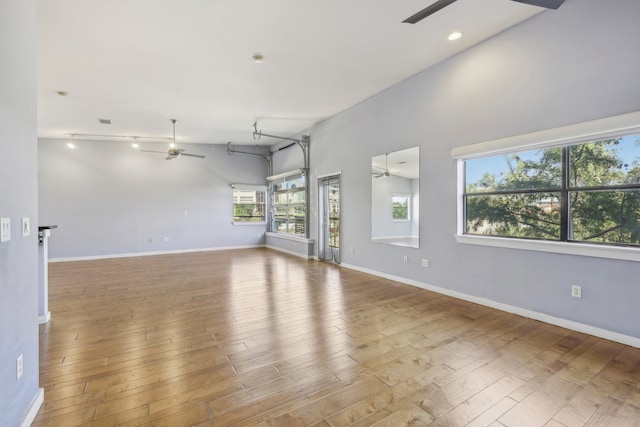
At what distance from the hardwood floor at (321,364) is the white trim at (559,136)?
187cm

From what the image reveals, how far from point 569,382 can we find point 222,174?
8707mm

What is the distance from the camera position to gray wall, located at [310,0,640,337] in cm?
266

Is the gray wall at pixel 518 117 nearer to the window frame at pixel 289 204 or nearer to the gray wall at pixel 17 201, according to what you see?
the window frame at pixel 289 204

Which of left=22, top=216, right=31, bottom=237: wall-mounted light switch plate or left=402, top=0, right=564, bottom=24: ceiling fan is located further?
left=402, top=0, right=564, bottom=24: ceiling fan

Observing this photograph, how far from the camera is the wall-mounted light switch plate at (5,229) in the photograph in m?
1.44

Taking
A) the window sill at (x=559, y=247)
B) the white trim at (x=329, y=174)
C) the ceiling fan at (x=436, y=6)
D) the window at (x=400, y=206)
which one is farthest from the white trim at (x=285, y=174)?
the ceiling fan at (x=436, y=6)

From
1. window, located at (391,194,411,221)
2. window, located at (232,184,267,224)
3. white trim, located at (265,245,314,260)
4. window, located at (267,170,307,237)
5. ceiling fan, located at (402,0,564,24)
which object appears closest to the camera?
ceiling fan, located at (402,0,564,24)

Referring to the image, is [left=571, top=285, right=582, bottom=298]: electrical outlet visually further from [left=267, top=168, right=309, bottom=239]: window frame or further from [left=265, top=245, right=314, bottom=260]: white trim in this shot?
[left=267, top=168, right=309, bottom=239]: window frame

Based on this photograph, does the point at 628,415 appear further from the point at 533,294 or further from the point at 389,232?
the point at 389,232

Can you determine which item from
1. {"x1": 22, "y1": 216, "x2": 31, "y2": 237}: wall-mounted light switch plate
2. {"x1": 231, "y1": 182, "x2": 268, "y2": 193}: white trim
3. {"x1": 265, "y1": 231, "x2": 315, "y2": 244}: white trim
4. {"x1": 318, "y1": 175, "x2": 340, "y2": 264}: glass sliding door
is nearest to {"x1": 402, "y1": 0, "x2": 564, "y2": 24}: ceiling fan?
{"x1": 22, "y1": 216, "x2": 31, "y2": 237}: wall-mounted light switch plate

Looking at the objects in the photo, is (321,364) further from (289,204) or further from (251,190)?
(251,190)

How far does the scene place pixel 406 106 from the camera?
182 inches

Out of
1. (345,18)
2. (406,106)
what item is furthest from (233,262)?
(345,18)

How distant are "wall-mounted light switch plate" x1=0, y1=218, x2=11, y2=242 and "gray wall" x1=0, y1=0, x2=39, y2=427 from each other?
0.03 m
